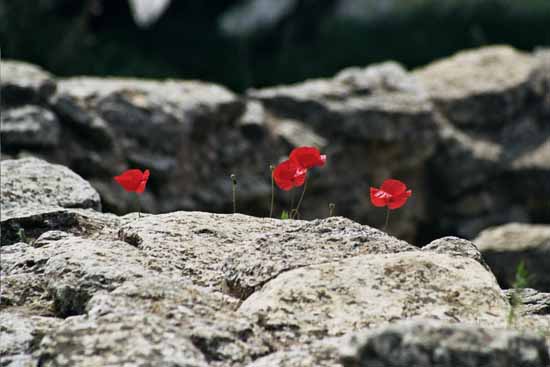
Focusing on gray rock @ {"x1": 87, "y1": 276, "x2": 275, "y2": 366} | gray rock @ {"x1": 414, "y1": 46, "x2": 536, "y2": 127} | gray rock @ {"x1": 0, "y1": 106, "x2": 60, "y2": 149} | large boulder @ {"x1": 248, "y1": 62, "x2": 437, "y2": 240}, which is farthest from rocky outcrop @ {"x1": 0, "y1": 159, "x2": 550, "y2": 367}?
gray rock @ {"x1": 414, "y1": 46, "x2": 536, "y2": 127}

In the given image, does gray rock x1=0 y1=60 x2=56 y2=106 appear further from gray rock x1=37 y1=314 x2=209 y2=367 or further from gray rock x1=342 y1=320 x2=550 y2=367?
gray rock x1=342 y1=320 x2=550 y2=367

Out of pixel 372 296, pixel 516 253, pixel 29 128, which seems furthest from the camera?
pixel 516 253

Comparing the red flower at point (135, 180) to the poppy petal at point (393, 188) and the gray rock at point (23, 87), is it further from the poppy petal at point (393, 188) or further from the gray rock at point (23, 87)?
the gray rock at point (23, 87)

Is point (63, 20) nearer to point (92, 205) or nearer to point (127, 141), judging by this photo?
point (127, 141)

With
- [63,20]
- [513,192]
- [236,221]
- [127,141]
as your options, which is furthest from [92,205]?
[63,20]

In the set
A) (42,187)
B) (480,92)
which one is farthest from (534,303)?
(480,92)

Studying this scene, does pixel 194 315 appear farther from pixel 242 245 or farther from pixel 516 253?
pixel 516 253

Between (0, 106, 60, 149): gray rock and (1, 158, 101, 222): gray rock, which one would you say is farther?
(0, 106, 60, 149): gray rock
